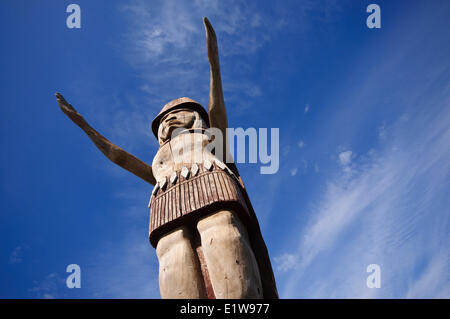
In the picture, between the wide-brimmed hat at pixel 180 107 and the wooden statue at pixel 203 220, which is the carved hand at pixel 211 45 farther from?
the wide-brimmed hat at pixel 180 107

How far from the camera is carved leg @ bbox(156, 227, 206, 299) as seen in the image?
377cm

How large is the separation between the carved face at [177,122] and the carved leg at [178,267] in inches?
68.7

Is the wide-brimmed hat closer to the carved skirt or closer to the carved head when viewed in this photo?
the carved head

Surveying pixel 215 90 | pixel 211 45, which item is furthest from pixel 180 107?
pixel 211 45

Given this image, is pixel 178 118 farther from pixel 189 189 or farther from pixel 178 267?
pixel 178 267

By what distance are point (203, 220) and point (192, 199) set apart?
0.27 metres

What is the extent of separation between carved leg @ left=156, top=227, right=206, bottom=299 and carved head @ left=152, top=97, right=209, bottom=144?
174 cm

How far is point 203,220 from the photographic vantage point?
4172 millimetres

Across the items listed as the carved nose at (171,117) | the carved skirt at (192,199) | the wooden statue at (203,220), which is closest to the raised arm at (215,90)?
the wooden statue at (203,220)

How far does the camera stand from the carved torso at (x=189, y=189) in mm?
4195

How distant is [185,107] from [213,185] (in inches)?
77.9
